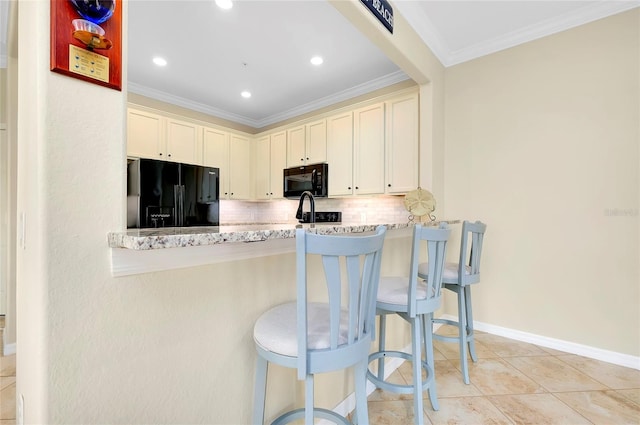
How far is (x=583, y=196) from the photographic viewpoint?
242cm

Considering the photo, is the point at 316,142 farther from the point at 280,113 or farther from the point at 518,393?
the point at 518,393

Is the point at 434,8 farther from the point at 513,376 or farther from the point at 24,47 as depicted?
the point at 513,376

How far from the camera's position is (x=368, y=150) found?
347 centimetres

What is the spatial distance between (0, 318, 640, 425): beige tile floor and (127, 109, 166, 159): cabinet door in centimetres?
228

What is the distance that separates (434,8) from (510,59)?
0.95m

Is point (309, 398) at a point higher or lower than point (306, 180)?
lower

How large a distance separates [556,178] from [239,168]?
3.90m

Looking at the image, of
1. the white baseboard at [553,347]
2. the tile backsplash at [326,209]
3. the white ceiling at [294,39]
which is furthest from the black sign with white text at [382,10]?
the white baseboard at [553,347]

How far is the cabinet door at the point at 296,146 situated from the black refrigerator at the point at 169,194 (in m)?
1.06

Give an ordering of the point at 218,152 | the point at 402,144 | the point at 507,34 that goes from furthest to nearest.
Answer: the point at 218,152, the point at 402,144, the point at 507,34

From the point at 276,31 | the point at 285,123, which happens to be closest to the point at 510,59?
the point at 276,31

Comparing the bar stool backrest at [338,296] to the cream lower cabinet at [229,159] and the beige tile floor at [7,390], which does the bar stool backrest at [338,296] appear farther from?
the cream lower cabinet at [229,159]

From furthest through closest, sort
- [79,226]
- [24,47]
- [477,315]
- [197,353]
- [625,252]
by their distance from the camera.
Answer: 1. [477,315]
2. [625,252]
3. [197,353]
4. [24,47]
5. [79,226]

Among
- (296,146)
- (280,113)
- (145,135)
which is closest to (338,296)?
(296,146)
